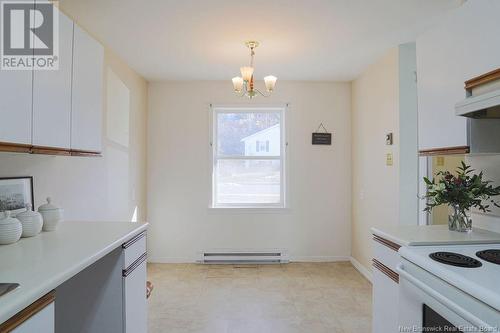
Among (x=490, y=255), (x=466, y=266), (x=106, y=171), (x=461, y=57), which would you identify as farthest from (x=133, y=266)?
(x=461, y=57)

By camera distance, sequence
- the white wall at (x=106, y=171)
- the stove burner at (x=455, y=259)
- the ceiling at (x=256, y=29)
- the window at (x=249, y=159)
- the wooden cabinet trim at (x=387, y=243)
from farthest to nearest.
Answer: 1. the window at (x=249, y=159)
2. the ceiling at (x=256, y=29)
3. the white wall at (x=106, y=171)
4. the wooden cabinet trim at (x=387, y=243)
5. the stove burner at (x=455, y=259)

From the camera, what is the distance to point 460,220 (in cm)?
187

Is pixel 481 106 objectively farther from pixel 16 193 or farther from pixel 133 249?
pixel 16 193

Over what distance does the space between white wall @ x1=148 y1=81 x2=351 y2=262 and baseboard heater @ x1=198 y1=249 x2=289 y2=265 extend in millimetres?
88

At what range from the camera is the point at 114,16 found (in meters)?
2.34

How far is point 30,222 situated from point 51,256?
44cm

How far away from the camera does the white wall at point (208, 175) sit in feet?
13.6

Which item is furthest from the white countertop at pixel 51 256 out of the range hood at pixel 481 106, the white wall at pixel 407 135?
the white wall at pixel 407 135

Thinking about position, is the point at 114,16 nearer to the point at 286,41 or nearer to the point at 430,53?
the point at 286,41

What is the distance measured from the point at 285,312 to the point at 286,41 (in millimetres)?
2501

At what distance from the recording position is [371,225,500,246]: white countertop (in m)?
1.64

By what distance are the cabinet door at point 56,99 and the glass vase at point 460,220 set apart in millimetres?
2397

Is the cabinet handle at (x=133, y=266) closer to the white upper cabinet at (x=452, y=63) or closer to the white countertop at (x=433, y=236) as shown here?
the white countertop at (x=433, y=236)

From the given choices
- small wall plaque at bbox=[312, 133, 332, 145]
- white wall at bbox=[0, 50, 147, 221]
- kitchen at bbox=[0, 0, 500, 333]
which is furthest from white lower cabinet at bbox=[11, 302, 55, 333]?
small wall plaque at bbox=[312, 133, 332, 145]
